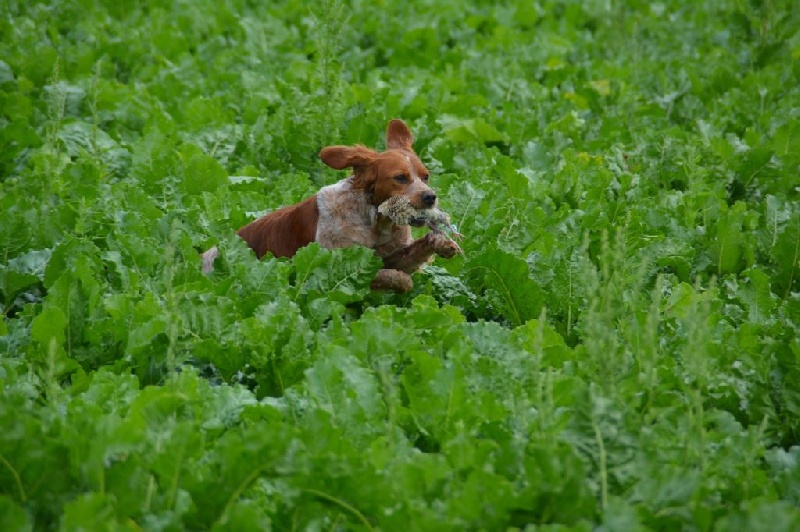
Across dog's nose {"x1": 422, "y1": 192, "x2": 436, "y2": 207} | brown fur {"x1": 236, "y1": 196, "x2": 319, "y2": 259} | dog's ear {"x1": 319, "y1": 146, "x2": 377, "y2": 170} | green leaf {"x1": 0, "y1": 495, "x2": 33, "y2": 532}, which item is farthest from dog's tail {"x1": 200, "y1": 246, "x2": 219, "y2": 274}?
green leaf {"x1": 0, "y1": 495, "x2": 33, "y2": 532}

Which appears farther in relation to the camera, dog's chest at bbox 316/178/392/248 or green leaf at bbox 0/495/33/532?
dog's chest at bbox 316/178/392/248

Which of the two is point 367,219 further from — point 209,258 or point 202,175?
point 202,175

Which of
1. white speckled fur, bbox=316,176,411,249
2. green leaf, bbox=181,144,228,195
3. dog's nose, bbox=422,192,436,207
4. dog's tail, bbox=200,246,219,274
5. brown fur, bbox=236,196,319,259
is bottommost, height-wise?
green leaf, bbox=181,144,228,195

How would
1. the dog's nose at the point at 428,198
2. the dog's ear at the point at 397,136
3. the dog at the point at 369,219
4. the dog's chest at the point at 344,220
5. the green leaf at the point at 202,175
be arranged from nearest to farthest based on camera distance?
the dog's nose at the point at 428,198 → the dog at the point at 369,219 → the dog's chest at the point at 344,220 → the dog's ear at the point at 397,136 → the green leaf at the point at 202,175

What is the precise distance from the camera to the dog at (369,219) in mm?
5016

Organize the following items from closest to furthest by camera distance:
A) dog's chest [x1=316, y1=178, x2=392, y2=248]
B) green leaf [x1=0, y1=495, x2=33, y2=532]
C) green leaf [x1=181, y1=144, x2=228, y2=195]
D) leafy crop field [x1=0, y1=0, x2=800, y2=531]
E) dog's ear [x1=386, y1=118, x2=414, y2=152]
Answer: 1. green leaf [x1=0, y1=495, x2=33, y2=532]
2. leafy crop field [x1=0, y1=0, x2=800, y2=531]
3. dog's chest [x1=316, y1=178, x2=392, y2=248]
4. dog's ear [x1=386, y1=118, x2=414, y2=152]
5. green leaf [x1=181, y1=144, x2=228, y2=195]

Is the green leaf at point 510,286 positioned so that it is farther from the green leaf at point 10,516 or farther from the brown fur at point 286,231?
the green leaf at point 10,516

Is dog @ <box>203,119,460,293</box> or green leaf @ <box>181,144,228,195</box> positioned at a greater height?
dog @ <box>203,119,460,293</box>

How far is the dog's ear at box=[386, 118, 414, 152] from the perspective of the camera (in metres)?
5.36

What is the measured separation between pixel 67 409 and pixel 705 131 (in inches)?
186

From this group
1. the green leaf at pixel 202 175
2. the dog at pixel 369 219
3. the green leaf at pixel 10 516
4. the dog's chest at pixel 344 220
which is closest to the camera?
the green leaf at pixel 10 516

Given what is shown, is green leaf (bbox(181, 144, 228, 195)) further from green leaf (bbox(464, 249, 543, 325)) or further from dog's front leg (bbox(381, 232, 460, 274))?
green leaf (bbox(464, 249, 543, 325))

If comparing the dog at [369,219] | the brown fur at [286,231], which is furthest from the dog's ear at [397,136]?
the brown fur at [286,231]

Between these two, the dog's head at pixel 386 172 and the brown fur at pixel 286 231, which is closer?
the dog's head at pixel 386 172
